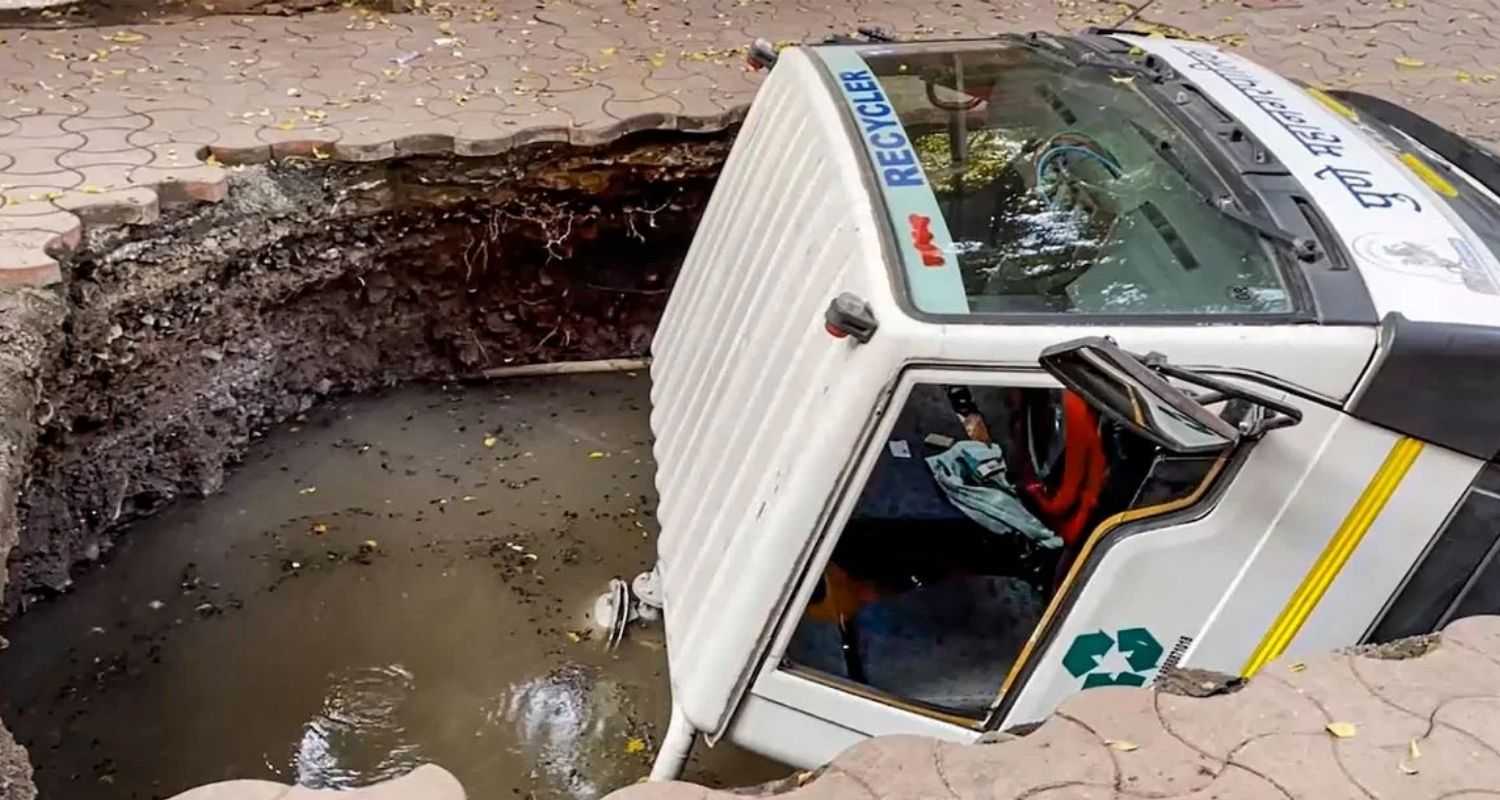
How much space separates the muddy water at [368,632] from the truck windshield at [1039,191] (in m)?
1.85

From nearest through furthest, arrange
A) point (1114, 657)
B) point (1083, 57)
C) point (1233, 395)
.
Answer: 1. point (1233, 395)
2. point (1114, 657)
3. point (1083, 57)

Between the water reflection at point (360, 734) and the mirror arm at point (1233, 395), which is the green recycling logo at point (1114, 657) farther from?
the water reflection at point (360, 734)

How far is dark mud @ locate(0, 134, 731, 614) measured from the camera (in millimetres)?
4059

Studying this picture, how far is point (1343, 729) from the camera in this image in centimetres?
201

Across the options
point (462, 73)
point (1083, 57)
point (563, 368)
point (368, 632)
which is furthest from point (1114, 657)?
point (462, 73)

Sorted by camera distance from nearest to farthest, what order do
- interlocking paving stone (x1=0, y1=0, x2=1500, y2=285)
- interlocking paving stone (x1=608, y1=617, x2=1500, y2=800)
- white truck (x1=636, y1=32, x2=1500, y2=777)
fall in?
1. interlocking paving stone (x1=608, y1=617, x2=1500, y2=800)
2. white truck (x1=636, y1=32, x2=1500, y2=777)
3. interlocking paving stone (x1=0, y1=0, x2=1500, y2=285)

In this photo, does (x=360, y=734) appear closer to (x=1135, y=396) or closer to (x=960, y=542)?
(x=960, y=542)

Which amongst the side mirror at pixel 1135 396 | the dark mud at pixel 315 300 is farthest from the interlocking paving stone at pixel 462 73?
the side mirror at pixel 1135 396

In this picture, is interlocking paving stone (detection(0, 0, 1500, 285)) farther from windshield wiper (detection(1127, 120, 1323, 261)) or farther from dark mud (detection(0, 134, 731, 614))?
windshield wiper (detection(1127, 120, 1323, 261))

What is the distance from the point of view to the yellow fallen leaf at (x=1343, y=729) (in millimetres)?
1997

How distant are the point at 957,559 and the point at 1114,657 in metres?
0.68

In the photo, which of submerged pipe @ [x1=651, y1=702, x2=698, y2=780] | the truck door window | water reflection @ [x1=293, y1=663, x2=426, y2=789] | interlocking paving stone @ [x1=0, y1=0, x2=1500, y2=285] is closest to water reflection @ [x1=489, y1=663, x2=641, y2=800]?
water reflection @ [x1=293, y1=663, x2=426, y2=789]

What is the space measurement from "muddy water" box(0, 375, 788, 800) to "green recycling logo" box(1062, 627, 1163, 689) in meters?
1.43

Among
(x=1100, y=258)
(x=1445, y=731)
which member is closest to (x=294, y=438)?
(x=1100, y=258)
